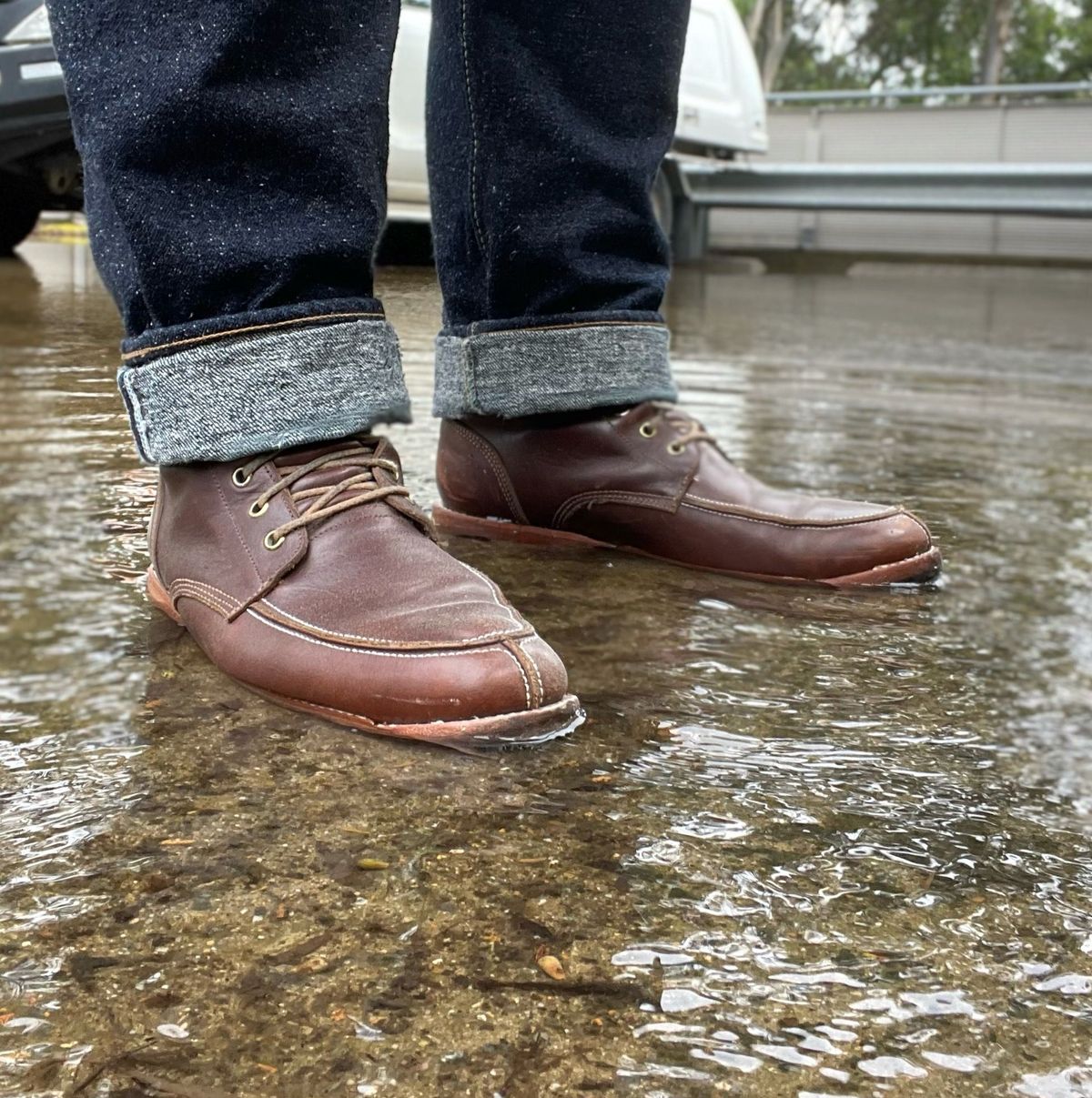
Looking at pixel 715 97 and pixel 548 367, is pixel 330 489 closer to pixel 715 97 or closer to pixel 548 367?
pixel 548 367

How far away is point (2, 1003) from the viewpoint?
51 cm

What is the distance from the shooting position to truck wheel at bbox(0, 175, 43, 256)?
4.15m

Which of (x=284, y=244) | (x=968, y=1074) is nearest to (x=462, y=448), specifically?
(x=284, y=244)

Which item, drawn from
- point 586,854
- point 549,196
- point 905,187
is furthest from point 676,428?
point 905,187

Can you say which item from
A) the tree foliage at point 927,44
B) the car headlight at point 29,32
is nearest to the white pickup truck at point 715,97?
the car headlight at point 29,32

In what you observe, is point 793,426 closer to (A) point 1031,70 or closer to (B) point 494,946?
(B) point 494,946

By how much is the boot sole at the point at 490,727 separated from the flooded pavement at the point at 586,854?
14mm

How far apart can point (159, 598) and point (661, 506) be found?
0.52 meters

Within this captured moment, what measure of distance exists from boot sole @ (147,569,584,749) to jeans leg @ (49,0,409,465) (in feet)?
0.84

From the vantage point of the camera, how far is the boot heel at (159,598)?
1.01 meters

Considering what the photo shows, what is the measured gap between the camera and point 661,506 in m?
1.25

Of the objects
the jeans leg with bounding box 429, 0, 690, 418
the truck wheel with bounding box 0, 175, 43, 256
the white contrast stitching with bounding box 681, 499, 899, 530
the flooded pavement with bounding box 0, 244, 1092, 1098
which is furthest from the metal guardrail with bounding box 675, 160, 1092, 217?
the flooded pavement with bounding box 0, 244, 1092, 1098

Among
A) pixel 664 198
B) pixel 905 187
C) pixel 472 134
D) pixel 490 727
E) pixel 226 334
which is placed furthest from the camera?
pixel 905 187

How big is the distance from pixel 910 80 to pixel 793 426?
83.0 feet
